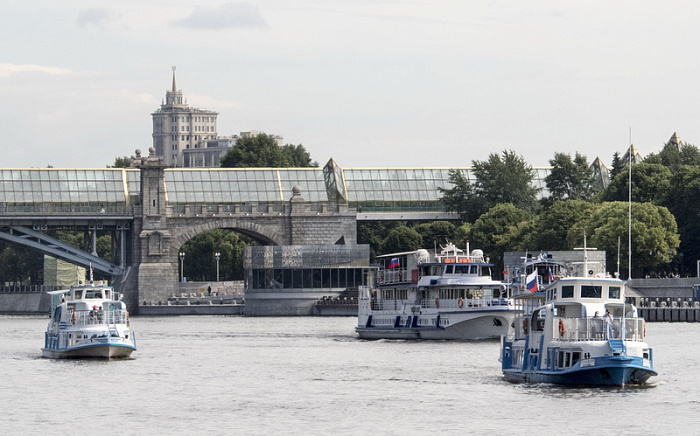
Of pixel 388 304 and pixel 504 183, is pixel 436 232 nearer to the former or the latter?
pixel 504 183

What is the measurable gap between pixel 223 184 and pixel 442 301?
82.8 meters

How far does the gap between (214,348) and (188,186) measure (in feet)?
270

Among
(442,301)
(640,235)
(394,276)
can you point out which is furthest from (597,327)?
(640,235)

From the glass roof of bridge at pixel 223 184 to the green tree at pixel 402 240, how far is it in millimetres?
3940

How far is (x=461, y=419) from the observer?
6000 cm

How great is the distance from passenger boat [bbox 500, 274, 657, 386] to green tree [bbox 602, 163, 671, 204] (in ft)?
310

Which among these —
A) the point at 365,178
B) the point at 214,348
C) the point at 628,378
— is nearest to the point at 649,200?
the point at 365,178

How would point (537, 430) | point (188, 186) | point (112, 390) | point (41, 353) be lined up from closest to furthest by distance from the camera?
point (537, 430)
point (112, 390)
point (41, 353)
point (188, 186)

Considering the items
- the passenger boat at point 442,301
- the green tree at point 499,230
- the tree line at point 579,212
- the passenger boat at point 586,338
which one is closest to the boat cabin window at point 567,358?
the passenger boat at point 586,338

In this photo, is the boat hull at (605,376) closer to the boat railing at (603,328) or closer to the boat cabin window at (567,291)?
the boat railing at (603,328)

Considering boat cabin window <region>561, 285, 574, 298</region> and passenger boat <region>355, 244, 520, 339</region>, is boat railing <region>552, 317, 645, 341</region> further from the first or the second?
passenger boat <region>355, 244, 520, 339</region>

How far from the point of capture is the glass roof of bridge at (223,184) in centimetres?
17712

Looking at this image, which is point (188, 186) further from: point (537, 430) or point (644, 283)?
point (537, 430)

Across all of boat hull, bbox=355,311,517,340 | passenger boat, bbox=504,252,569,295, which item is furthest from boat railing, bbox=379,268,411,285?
passenger boat, bbox=504,252,569,295
